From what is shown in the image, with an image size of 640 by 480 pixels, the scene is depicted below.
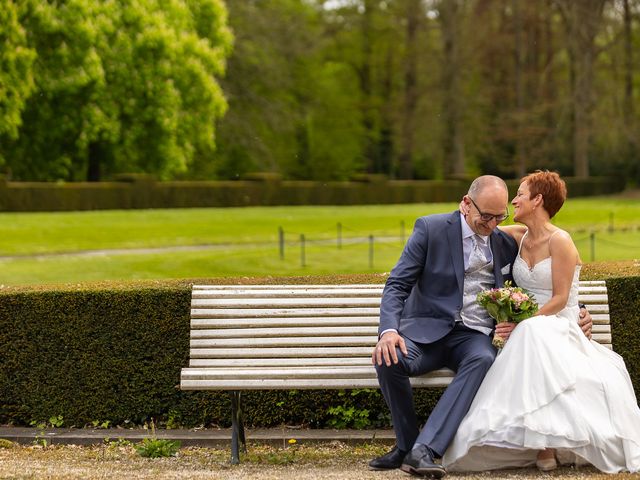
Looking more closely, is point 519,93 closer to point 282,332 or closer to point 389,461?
point 282,332

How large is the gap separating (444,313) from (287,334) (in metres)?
0.88

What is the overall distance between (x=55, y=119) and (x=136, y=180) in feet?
9.95

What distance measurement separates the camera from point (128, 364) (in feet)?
21.5

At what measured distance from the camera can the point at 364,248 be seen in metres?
21.5

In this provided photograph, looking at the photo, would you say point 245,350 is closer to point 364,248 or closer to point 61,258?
point 61,258

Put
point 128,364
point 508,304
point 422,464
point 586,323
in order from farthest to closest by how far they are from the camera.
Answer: point 128,364 < point 586,323 < point 508,304 < point 422,464

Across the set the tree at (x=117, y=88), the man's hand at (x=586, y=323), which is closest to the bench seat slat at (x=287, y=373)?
the man's hand at (x=586, y=323)

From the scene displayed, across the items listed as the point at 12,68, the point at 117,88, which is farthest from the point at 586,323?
the point at 117,88

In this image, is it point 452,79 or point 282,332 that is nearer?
point 282,332

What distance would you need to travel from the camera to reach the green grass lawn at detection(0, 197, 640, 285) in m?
17.7

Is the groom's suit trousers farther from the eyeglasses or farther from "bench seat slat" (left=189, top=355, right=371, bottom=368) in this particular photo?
the eyeglasses

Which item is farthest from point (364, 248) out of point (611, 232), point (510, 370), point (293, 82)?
point (293, 82)

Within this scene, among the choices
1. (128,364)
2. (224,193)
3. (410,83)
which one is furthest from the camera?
(410,83)

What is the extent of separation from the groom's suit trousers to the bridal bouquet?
0.18 metres
